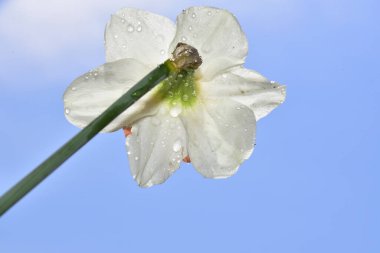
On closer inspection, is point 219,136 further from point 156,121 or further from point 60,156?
point 60,156

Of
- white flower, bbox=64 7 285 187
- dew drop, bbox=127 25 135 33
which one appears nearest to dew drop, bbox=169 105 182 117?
white flower, bbox=64 7 285 187

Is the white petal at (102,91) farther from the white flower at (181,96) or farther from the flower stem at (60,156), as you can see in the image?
the flower stem at (60,156)

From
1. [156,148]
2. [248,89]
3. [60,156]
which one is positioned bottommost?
[60,156]

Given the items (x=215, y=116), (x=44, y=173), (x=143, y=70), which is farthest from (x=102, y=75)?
(x=44, y=173)

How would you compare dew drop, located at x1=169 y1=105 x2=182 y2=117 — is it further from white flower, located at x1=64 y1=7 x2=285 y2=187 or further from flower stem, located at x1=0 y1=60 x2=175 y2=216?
flower stem, located at x1=0 y1=60 x2=175 y2=216

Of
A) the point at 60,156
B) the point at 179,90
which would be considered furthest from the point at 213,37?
the point at 60,156

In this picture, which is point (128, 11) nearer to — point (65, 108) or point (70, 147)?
point (65, 108)

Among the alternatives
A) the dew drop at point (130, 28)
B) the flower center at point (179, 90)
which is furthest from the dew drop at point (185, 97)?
the dew drop at point (130, 28)

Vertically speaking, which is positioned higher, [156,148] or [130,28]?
[130,28]
